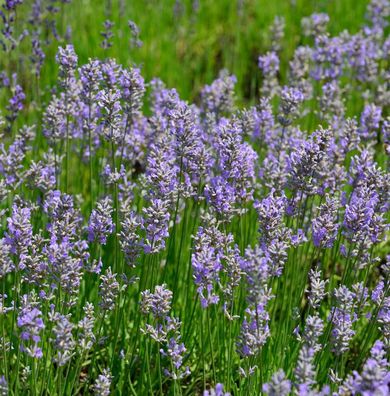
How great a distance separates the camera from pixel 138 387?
3270 mm

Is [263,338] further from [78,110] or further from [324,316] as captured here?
[78,110]

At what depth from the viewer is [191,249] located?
3.12m

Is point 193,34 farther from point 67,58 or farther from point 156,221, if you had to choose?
point 156,221

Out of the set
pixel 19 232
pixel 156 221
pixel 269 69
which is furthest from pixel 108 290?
pixel 269 69

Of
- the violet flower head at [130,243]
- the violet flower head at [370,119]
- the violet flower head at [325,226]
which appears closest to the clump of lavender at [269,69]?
the violet flower head at [370,119]

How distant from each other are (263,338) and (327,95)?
7.97 feet

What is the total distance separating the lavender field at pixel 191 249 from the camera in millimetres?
2789

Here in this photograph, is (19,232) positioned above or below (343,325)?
above

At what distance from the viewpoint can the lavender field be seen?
2.79m

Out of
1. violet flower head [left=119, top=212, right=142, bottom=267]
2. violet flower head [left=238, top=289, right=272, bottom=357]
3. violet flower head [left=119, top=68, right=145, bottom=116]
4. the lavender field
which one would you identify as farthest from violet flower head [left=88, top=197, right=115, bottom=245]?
violet flower head [left=238, top=289, right=272, bottom=357]

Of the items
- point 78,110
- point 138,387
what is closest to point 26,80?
point 78,110

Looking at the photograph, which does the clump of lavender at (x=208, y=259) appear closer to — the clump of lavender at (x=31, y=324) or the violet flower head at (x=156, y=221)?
the violet flower head at (x=156, y=221)

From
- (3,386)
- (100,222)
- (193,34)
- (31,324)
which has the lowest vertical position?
(3,386)

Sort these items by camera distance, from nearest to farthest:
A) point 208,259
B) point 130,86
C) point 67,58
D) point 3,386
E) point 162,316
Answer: point 3,386 < point 208,259 < point 162,316 < point 130,86 < point 67,58
